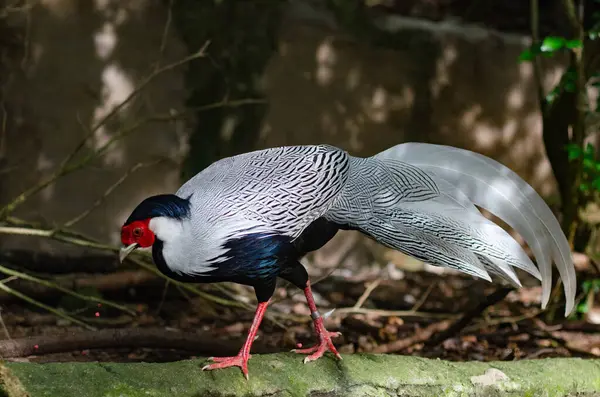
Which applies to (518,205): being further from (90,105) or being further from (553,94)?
(90,105)

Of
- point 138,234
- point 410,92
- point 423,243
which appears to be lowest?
point 410,92

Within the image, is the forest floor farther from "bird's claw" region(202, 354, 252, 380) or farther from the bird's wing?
the bird's wing

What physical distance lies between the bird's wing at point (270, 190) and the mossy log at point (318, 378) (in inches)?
17.8

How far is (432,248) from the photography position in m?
2.20

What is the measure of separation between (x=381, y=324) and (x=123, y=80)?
2.18 m

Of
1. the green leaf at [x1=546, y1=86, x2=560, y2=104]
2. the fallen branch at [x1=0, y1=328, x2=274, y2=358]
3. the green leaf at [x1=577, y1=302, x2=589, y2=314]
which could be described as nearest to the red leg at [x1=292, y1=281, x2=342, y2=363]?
the fallen branch at [x1=0, y1=328, x2=274, y2=358]

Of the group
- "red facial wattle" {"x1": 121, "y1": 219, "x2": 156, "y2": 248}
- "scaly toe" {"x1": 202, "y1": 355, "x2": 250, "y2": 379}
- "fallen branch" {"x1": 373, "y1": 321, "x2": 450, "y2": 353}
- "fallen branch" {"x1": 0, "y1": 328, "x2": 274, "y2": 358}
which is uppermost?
"red facial wattle" {"x1": 121, "y1": 219, "x2": 156, "y2": 248}

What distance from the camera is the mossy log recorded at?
1942mm

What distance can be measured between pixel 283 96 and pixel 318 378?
285 cm

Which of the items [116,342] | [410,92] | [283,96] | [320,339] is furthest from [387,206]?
[410,92]

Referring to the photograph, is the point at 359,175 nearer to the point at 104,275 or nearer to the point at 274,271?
the point at 274,271

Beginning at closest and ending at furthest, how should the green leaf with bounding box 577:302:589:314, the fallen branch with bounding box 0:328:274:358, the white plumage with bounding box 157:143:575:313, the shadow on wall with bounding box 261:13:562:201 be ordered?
the white plumage with bounding box 157:143:575:313, the fallen branch with bounding box 0:328:274:358, the green leaf with bounding box 577:302:589:314, the shadow on wall with bounding box 261:13:562:201

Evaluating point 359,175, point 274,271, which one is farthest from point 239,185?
point 359,175

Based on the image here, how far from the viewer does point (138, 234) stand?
2.01 m
